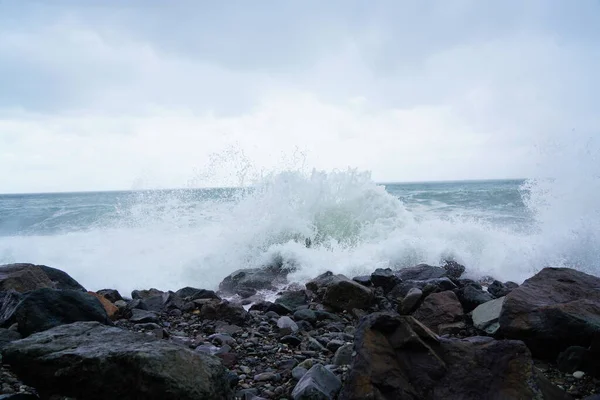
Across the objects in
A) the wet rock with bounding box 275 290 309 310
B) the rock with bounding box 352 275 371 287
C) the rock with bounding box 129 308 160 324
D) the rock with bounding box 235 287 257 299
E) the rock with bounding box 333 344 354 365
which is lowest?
the rock with bounding box 235 287 257 299

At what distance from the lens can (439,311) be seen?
445cm

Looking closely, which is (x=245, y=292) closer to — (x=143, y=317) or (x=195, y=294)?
(x=195, y=294)

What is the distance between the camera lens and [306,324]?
14.8 ft

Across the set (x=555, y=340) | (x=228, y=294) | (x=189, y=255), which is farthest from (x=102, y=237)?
(x=555, y=340)

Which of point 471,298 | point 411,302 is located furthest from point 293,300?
point 471,298

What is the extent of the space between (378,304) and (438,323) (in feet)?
3.76

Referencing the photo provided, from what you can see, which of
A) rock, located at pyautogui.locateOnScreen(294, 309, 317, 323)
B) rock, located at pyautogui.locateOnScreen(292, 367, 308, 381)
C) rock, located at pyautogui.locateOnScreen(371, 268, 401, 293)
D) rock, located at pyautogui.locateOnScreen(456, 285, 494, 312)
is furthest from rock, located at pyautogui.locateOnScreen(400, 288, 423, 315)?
rock, located at pyautogui.locateOnScreen(292, 367, 308, 381)

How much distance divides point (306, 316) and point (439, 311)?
1.47 meters

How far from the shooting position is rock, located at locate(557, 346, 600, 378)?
2.88 meters

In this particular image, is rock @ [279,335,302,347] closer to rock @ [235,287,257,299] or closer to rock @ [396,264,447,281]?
rock @ [235,287,257,299]

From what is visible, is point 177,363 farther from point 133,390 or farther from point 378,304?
point 378,304

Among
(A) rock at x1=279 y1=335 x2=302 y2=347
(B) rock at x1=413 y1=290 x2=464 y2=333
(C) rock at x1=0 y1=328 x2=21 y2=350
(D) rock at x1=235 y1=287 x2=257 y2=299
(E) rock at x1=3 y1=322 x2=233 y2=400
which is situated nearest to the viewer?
(E) rock at x1=3 y1=322 x2=233 y2=400

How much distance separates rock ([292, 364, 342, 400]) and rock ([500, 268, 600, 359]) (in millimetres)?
1833

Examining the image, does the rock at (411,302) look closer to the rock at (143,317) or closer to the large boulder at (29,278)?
the rock at (143,317)
